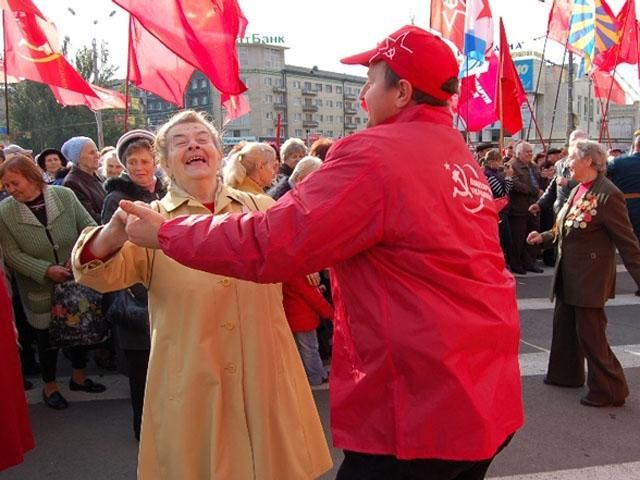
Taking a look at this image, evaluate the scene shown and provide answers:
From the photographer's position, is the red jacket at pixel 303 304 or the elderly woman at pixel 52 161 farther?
the elderly woman at pixel 52 161

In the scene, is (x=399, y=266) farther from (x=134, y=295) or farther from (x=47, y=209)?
(x=47, y=209)

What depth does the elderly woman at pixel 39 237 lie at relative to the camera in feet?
16.0

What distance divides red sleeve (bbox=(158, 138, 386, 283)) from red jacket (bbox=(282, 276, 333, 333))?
1.58m

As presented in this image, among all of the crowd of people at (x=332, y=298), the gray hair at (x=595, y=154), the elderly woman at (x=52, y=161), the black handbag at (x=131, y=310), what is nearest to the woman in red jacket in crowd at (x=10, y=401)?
the crowd of people at (x=332, y=298)

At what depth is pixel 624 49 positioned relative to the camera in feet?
44.9

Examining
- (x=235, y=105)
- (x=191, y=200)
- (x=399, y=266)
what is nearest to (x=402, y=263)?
(x=399, y=266)

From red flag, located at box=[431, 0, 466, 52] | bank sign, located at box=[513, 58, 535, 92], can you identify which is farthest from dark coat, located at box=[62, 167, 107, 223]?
bank sign, located at box=[513, 58, 535, 92]

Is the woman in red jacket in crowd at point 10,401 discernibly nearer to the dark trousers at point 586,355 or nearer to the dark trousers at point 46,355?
the dark trousers at point 46,355

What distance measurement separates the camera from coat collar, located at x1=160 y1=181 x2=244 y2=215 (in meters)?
2.60

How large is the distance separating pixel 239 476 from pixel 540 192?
9.51 meters

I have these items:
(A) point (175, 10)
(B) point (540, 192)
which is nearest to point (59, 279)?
(A) point (175, 10)

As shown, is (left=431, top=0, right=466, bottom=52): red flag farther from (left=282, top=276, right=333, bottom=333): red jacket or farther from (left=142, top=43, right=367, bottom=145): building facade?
(left=142, top=43, right=367, bottom=145): building facade

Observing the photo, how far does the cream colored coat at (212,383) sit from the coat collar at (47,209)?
9.22ft

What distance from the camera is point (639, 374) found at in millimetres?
5477
